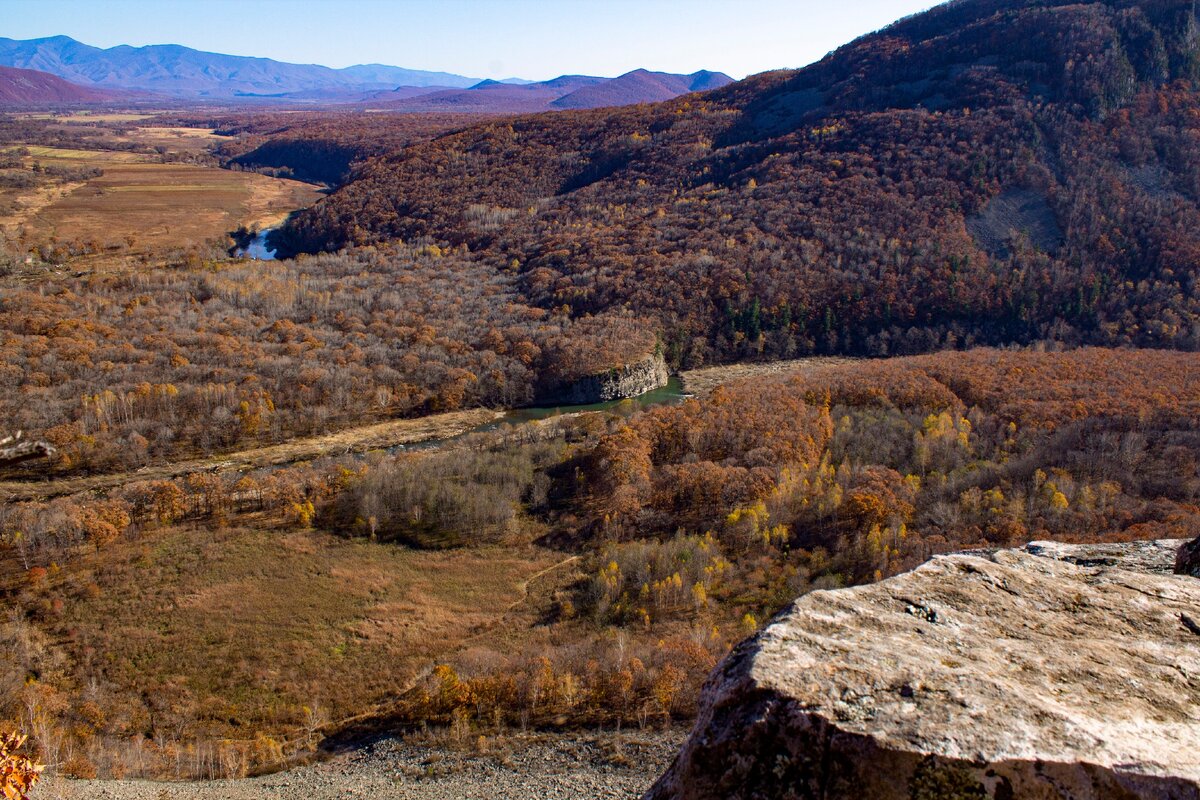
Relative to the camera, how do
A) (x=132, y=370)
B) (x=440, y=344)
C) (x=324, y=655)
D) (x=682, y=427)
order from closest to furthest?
1. (x=324, y=655)
2. (x=682, y=427)
3. (x=132, y=370)
4. (x=440, y=344)

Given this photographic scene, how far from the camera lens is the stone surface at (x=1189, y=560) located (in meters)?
10.9

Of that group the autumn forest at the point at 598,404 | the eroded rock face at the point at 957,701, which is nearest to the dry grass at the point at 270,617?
the autumn forest at the point at 598,404

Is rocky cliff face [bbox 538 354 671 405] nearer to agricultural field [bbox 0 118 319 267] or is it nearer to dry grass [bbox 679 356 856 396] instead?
dry grass [bbox 679 356 856 396]

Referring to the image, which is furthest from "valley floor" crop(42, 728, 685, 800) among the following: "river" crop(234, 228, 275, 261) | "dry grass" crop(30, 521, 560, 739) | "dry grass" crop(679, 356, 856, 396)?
"river" crop(234, 228, 275, 261)

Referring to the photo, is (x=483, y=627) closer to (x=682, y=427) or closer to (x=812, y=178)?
(x=682, y=427)

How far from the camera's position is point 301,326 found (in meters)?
87.2

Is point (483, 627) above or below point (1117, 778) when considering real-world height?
below

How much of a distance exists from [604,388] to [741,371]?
1939 centimetres

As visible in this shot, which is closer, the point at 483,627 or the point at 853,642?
the point at 853,642

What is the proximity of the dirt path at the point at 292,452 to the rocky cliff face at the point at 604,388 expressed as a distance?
7.45m

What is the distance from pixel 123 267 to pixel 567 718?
11548cm

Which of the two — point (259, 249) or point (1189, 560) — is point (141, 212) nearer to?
point (259, 249)

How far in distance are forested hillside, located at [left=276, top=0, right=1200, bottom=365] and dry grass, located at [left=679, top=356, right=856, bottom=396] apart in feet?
8.84

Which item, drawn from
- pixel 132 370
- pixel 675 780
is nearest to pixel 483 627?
pixel 675 780
